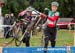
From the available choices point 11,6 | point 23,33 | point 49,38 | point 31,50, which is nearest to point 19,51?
point 31,50

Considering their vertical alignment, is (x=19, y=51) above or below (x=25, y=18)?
below

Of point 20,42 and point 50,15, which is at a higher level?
point 50,15

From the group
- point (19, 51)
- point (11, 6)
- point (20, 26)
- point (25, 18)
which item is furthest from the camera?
point (11, 6)

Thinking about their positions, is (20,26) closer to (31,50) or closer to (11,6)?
(31,50)

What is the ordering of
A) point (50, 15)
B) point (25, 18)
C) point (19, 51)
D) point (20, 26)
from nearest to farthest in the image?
point (19, 51) < point (50, 15) < point (25, 18) < point (20, 26)

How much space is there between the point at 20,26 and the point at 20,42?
2.82 ft

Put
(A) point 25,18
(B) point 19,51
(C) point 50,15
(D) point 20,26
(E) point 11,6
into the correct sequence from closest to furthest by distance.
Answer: (B) point 19,51 < (C) point 50,15 < (A) point 25,18 < (D) point 20,26 < (E) point 11,6

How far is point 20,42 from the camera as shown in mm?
11805

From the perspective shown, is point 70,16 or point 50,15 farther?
point 70,16

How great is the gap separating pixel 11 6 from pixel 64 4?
20.3 ft

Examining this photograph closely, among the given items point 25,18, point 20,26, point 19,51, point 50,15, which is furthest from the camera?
point 20,26

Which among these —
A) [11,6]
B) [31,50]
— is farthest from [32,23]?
[11,6]

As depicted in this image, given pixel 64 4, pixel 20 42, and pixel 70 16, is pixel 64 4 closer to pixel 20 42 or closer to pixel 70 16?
pixel 70 16

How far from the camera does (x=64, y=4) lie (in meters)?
42.7
